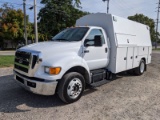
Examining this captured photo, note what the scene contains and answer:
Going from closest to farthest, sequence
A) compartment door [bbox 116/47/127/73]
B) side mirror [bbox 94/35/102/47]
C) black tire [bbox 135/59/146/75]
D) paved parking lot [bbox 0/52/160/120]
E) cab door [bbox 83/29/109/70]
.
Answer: paved parking lot [bbox 0/52/160/120] < cab door [bbox 83/29/109/70] < side mirror [bbox 94/35/102/47] < compartment door [bbox 116/47/127/73] < black tire [bbox 135/59/146/75]

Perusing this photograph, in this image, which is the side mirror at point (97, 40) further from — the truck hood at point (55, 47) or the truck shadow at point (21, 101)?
the truck shadow at point (21, 101)

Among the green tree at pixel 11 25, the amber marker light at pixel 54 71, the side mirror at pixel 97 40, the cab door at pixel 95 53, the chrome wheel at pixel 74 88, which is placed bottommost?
the chrome wheel at pixel 74 88

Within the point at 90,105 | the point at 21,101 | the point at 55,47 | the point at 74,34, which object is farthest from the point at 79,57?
the point at 21,101

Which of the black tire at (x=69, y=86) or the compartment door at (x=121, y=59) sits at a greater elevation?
the compartment door at (x=121, y=59)

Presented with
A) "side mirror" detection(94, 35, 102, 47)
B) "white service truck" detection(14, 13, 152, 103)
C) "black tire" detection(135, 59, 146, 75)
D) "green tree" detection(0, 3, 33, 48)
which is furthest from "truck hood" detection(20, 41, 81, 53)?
"green tree" detection(0, 3, 33, 48)

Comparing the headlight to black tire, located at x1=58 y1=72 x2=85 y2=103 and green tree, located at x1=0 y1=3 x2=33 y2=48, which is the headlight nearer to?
black tire, located at x1=58 y1=72 x2=85 y2=103

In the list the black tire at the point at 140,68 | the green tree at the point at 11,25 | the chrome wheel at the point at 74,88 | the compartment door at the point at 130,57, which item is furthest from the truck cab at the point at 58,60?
the green tree at the point at 11,25

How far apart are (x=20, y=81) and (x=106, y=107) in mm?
2549

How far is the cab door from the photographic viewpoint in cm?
552

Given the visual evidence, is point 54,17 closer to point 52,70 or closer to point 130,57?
point 130,57

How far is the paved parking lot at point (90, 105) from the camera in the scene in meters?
4.19

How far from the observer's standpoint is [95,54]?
19.0 feet

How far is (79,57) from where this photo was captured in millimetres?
5168

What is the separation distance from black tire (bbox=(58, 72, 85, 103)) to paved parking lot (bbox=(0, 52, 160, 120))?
7.9 inches
